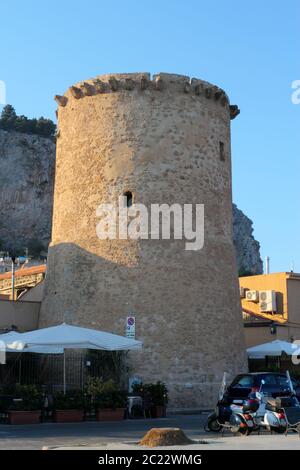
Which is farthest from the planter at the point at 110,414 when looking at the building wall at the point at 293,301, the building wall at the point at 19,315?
the building wall at the point at 293,301

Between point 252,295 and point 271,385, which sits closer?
point 271,385

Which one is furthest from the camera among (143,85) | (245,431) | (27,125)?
(27,125)

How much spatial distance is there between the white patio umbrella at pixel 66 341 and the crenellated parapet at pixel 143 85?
888 centimetres

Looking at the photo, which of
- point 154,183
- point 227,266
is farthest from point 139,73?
point 227,266

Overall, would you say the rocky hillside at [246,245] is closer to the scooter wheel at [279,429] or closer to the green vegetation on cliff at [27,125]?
the green vegetation on cliff at [27,125]

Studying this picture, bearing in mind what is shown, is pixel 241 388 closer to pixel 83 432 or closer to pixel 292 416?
pixel 292 416

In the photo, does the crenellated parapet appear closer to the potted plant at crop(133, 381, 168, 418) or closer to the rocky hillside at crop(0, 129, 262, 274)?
the potted plant at crop(133, 381, 168, 418)

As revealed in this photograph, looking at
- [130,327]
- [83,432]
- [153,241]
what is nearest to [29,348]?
[83,432]

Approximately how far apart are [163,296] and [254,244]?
235 ft

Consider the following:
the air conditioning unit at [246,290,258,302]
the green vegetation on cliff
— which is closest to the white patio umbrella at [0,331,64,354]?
the air conditioning unit at [246,290,258,302]

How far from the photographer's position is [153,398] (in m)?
18.9

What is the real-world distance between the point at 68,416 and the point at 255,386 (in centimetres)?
470

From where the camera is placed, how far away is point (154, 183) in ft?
74.1

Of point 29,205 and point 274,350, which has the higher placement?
point 29,205
